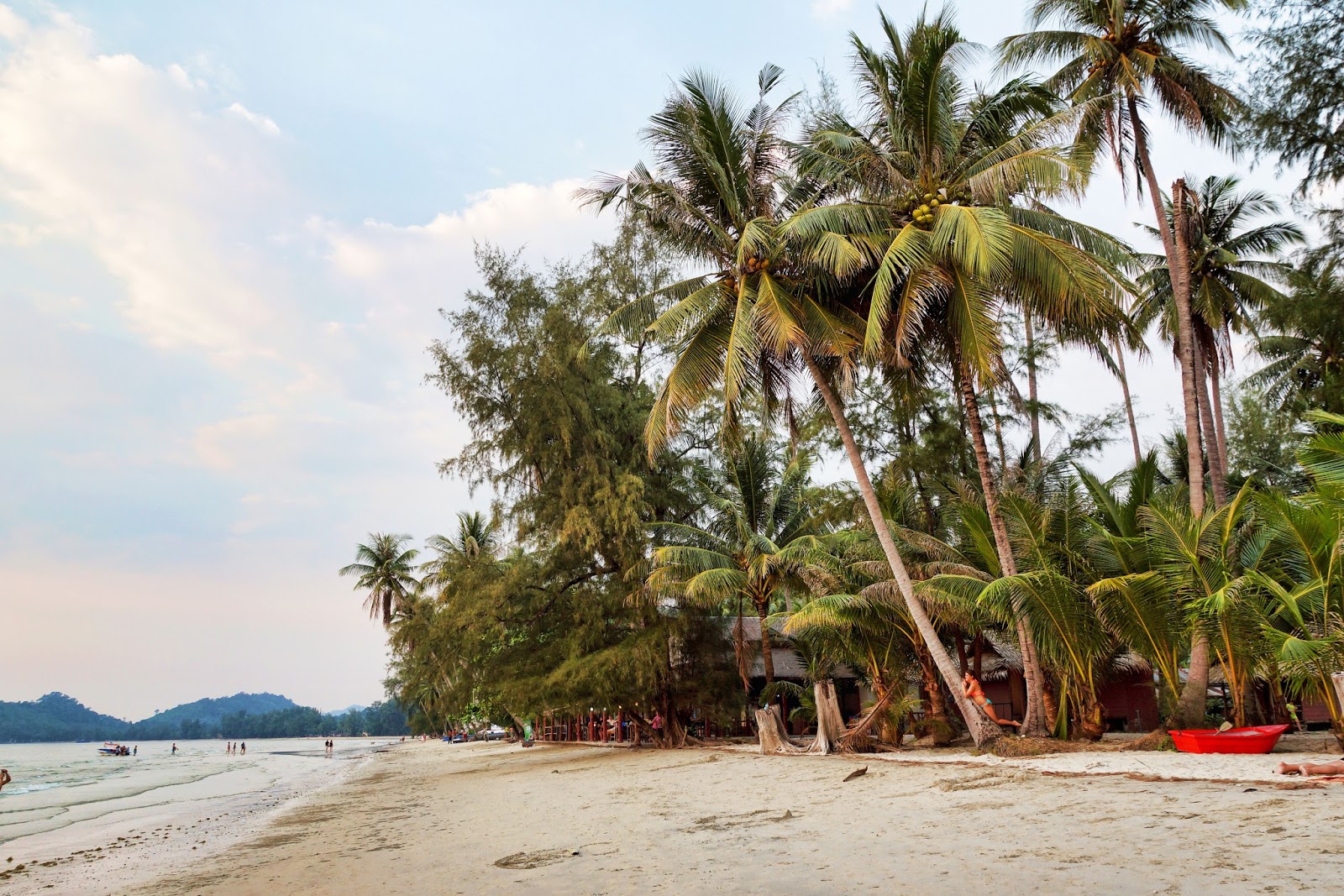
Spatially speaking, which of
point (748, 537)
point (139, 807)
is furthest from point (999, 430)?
point (139, 807)

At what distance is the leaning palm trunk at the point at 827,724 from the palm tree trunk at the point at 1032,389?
860 centimetres

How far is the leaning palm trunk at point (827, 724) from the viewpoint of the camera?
15.7 meters

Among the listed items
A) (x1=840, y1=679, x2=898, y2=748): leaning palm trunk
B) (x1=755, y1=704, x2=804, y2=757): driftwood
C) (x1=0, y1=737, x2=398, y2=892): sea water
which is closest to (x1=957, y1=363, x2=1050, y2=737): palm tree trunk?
(x1=840, y1=679, x2=898, y2=748): leaning palm trunk

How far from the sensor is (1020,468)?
66.3 feet

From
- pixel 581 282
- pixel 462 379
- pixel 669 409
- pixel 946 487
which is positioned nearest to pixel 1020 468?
pixel 946 487

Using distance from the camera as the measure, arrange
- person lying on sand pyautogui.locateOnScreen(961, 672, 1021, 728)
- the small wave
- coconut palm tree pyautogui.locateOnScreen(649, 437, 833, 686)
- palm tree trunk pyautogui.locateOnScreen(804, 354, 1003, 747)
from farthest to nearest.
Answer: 1. the small wave
2. coconut palm tree pyautogui.locateOnScreen(649, 437, 833, 686)
3. person lying on sand pyautogui.locateOnScreen(961, 672, 1021, 728)
4. palm tree trunk pyautogui.locateOnScreen(804, 354, 1003, 747)

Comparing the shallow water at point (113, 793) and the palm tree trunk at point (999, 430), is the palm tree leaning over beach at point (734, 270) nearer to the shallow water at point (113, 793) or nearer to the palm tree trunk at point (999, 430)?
the palm tree trunk at point (999, 430)

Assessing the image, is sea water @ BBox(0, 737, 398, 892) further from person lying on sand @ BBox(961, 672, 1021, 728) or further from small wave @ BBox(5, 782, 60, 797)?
person lying on sand @ BBox(961, 672, 1021, 728)

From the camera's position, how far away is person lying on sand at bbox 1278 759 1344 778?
7078 mm

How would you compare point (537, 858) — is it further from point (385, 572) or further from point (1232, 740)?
point (385, 572)

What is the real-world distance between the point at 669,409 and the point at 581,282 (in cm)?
1015

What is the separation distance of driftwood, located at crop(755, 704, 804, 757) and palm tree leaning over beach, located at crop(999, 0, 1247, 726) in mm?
9517

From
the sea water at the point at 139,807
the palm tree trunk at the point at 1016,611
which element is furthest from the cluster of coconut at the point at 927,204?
the sea water at the point at 139,807

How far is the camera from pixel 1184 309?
44.9 feet
